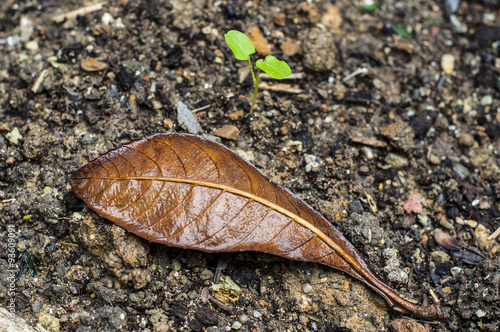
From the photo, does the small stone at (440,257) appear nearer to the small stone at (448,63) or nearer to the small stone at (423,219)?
the small stone at (423,219)

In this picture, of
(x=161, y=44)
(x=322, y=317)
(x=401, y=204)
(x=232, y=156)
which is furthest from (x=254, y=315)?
(x=161, y=44)

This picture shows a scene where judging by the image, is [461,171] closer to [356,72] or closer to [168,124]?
[356,72]

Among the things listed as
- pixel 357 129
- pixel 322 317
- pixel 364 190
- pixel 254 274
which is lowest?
pixel 322 317

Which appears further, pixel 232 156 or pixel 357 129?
pixel 357 129

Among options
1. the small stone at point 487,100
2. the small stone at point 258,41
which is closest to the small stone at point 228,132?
the small stone at point 258,41

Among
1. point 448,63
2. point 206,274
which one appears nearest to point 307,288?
point 206,274

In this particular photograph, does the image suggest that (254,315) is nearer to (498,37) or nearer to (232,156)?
(232,156)

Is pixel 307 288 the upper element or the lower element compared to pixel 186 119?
lower
